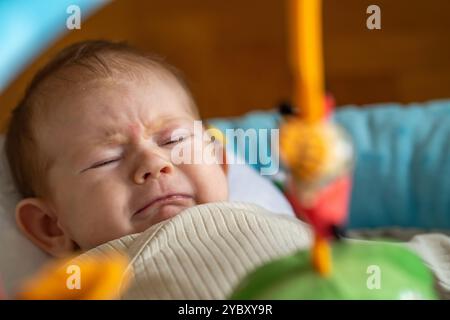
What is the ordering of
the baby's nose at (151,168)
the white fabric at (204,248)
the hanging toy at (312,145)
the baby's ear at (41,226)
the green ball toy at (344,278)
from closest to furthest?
the hanging toy at (312,145), the green ball toy at (344,278), the white fabric at (204,248), the baby's nose at (151,168), the baby's ear at (41,226)

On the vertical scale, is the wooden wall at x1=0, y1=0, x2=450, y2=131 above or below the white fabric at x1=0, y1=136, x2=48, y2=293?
above

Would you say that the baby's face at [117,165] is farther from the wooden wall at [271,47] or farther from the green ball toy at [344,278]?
the wooden wall at [271,47]

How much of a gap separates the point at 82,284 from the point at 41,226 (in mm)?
281

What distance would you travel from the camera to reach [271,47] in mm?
1702

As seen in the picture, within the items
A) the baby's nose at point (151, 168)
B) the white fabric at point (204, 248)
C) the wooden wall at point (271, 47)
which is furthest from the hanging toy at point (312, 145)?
the wooden wall at point (271, 47)

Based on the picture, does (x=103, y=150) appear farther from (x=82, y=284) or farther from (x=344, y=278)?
(x=344, y=278)

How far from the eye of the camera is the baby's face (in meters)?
0.80

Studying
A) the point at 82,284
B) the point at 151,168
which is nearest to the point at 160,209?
the point at 151,168

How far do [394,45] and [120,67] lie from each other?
36.2 inches

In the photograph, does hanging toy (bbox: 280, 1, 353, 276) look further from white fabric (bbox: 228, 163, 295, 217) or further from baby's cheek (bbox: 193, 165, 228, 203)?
white fabric (bbox: 228, 163, 295, 217)

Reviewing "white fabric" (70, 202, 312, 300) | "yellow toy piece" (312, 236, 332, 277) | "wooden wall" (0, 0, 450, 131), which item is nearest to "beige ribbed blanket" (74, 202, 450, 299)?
"white fabric" (70, 202, 312, 300)

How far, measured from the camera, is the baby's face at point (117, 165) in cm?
80

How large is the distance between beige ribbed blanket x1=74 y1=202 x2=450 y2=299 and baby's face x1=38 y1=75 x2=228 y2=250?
0.04m
